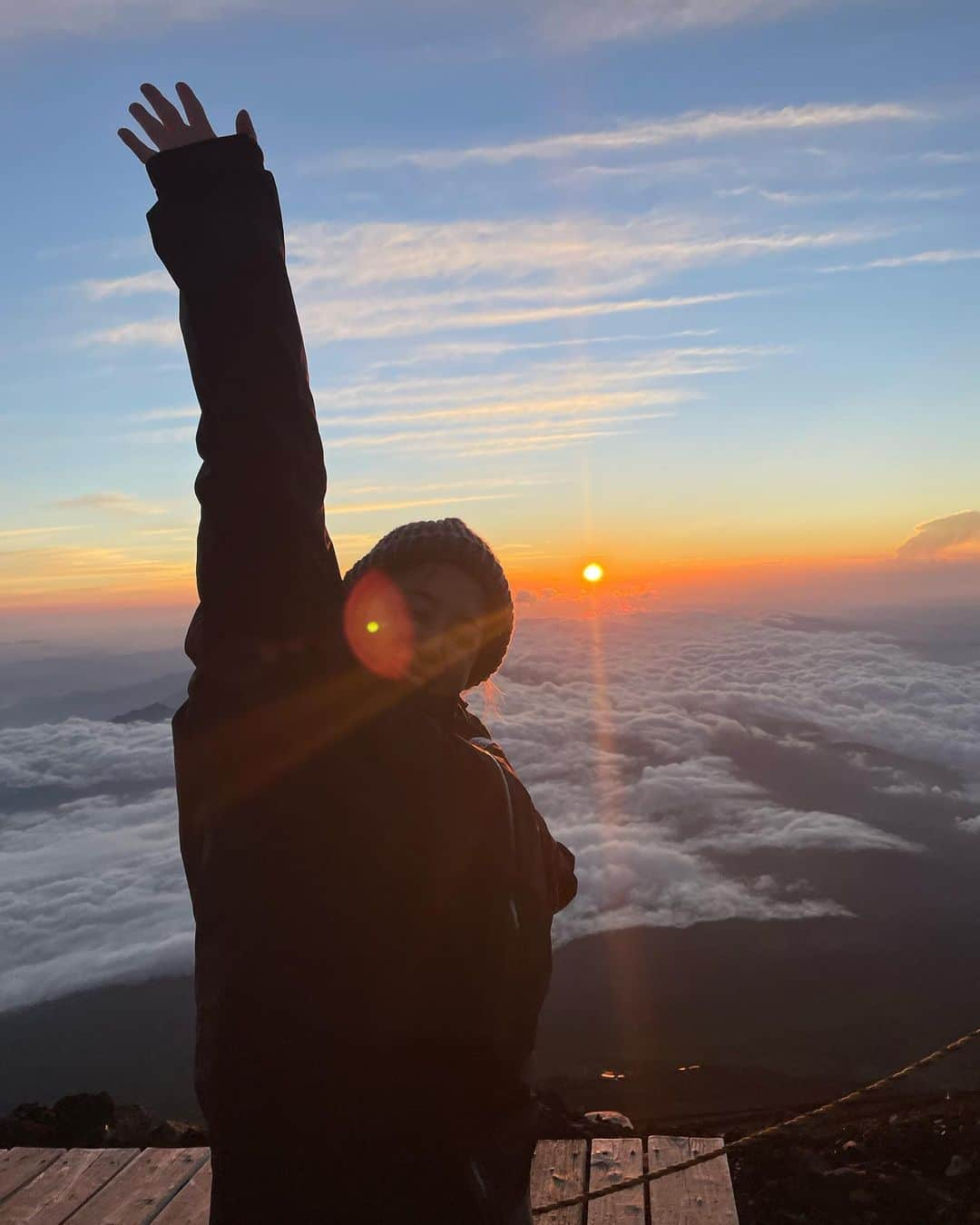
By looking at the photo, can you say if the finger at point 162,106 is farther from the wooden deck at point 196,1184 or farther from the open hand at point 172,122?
the wooden deck at point 196,1184

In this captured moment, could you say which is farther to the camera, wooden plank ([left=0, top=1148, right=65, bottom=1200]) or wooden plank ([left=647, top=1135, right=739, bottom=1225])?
wooden plank ([left=0, top=1148, right=65, bottom=1200])

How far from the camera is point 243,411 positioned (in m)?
1.54

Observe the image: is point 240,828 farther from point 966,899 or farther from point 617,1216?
point 966,899

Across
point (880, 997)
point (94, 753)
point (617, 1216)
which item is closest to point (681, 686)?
point (94, 753)

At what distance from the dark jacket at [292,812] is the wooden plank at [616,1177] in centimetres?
262

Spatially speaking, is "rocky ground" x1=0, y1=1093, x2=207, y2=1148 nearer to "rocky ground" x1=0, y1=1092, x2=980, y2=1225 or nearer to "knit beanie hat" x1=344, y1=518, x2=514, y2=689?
"rocky ground" x1=0, y1=1092, x2=980, y2=1225

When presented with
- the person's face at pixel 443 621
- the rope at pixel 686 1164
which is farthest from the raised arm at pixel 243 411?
the rope at pixel 686 1164

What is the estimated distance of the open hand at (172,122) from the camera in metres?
1.68

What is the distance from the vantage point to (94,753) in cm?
5791

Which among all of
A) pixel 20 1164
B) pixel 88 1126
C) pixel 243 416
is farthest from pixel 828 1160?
pixel 243 416

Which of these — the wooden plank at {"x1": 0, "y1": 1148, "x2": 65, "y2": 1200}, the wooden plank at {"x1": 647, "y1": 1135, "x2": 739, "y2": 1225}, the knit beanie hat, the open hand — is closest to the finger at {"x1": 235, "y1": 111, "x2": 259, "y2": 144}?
the open hand

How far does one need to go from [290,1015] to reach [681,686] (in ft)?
204

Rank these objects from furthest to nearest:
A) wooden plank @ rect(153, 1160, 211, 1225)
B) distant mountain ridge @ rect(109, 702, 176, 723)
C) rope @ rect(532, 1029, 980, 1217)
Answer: distant mountain ridge @ rect(109, 702, 176, 723) < wooden plank @ rect(153, 1160, 211, 1225) < rope @ rect(532, 1029, 980, 1217)

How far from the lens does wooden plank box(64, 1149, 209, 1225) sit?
13.2 ft
